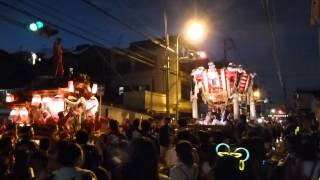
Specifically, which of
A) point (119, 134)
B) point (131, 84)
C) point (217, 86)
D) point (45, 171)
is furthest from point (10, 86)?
point (45, 171)

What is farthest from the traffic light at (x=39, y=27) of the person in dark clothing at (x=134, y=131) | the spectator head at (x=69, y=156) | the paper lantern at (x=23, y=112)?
the spectator head at (x=69, y=156)

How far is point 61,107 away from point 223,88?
7707 millimetres

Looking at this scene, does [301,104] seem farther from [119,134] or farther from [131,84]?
[119,134]

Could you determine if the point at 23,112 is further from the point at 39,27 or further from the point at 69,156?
the point at 69,156

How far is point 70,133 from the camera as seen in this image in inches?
553

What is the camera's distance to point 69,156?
15.1 feet

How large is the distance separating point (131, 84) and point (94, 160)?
3328cm

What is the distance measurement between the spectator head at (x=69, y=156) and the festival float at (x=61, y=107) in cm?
1010

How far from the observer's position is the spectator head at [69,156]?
15.1ft

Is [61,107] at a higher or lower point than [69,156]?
higher

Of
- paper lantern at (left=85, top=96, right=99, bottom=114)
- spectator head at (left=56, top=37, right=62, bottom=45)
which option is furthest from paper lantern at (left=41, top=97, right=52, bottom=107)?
spectator head at (left=56, top=37, right=62, bottom=45)

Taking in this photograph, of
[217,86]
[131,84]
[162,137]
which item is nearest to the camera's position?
[162,137]

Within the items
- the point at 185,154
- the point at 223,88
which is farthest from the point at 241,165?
the point at 223,88

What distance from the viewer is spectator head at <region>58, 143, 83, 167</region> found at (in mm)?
4605
